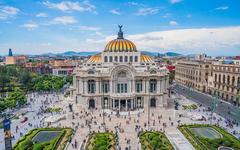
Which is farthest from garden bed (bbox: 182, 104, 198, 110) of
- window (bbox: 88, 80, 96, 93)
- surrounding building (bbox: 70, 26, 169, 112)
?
window (bbox: 88, 80, 96, 93)

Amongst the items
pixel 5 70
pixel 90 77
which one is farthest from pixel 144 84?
pixel 5 70

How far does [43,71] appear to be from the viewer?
538 ft

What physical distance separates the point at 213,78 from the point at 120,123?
49.7 metres

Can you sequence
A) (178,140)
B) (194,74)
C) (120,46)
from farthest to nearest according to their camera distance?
(194,74) < (120,46) < (178,140)

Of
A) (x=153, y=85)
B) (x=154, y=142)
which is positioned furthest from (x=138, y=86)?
(x=154, y=142)

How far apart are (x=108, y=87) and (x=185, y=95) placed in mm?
34748

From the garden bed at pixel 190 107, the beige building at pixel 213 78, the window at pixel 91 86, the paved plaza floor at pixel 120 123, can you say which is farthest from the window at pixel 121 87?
the beige building at pixel 213 78

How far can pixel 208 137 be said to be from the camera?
4719 cm

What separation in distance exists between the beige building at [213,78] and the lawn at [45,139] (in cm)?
5398

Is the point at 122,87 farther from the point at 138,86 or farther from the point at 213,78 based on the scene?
the point at 213,78

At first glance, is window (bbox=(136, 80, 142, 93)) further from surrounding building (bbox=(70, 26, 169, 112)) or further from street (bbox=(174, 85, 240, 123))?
street (bbox=(174, 85, 240, 123))

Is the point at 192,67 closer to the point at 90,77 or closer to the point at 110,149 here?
the point at 90,77

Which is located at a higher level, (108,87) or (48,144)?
(108,87)

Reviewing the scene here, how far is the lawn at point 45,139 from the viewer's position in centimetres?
3959
